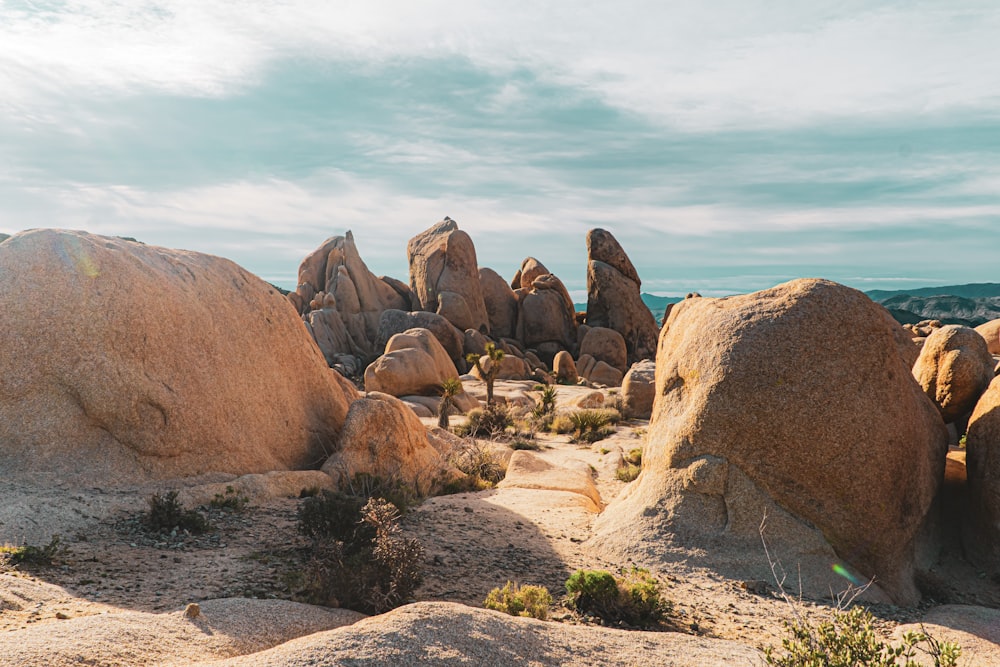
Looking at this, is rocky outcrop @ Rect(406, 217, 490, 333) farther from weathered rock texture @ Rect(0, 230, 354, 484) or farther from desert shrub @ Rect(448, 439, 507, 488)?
weathered rock texture @ Rect(0, 230, 354, 484)

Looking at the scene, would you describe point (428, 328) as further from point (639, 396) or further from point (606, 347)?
point (639, 396)

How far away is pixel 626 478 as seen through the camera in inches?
699

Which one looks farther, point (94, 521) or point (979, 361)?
point (979, 361)

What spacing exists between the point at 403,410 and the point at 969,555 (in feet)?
34.4

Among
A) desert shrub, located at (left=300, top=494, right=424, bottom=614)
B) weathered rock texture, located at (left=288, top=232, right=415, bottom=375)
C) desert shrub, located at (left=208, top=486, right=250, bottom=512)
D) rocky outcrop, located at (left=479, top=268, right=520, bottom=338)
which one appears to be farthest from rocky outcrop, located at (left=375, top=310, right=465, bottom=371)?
desert shrub, located at (left=300, top=494, right=424, bottom=614)

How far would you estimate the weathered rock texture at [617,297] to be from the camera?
191 feet

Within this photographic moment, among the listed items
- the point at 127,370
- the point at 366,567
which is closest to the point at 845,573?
the point at 366,567

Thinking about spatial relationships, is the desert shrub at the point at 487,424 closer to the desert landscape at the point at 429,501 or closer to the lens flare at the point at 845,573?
the desert landscape at the point at 429,501

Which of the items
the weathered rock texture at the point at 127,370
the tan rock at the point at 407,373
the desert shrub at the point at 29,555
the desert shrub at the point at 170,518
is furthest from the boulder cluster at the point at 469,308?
the desert shrub at the point at 29,555

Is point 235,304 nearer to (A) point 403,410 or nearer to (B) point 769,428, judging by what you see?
(A) point 403,410

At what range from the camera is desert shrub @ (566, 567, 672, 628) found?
8.32 m

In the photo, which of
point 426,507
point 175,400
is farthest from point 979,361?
point 175,400

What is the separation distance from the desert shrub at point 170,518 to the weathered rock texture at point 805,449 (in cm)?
611

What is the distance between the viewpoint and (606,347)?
5384cm
